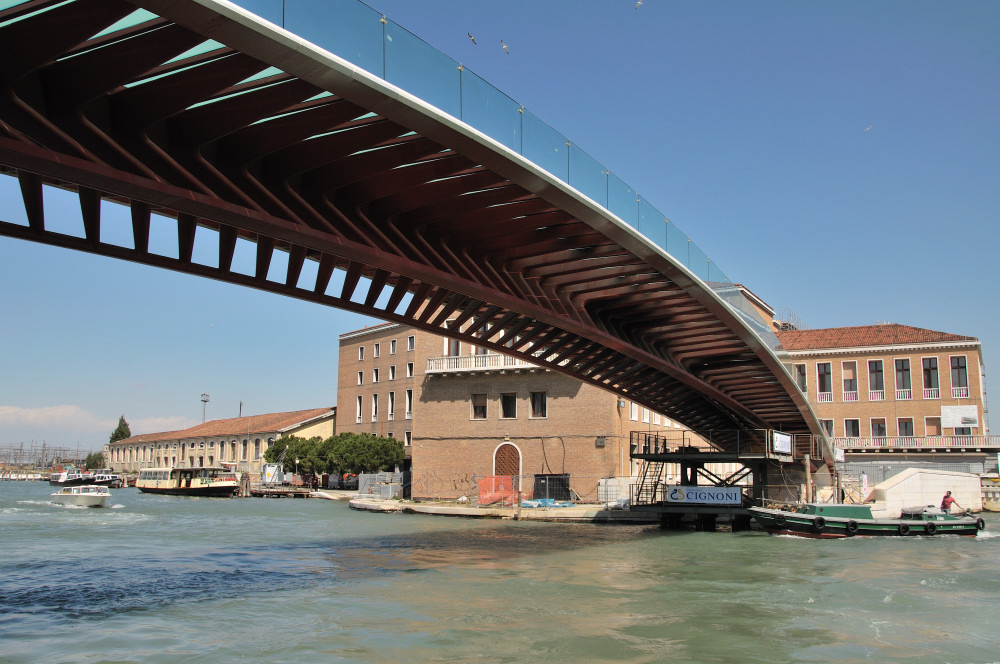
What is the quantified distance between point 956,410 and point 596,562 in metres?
28.9

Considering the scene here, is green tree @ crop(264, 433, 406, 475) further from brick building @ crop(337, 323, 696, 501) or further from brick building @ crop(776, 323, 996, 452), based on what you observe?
brick building @ crop(776, 323, 996, 452)

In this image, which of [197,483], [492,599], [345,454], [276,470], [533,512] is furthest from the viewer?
[276,470]

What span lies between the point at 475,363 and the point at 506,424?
3.22 meters

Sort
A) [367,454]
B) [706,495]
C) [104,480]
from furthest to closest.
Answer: [104,480]
[367,454]
[706,495]

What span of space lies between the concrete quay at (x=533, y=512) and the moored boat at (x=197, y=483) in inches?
710

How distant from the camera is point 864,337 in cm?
4262

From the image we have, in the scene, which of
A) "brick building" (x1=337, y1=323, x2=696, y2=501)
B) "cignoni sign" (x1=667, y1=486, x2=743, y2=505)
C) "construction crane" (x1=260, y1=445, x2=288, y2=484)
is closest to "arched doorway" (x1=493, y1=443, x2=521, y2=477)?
"brick building" (x1=337, y1=323, x2=696, y2=501)

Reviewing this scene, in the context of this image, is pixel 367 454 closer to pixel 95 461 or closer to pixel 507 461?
pixel 507 461

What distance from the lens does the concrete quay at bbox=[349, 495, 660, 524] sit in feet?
96.3

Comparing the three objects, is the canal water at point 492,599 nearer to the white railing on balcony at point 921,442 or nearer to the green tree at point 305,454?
the white railing on balcony at point 921,442

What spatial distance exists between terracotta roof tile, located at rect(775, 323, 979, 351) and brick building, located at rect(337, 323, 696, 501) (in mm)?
8316

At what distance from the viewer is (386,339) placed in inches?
1950

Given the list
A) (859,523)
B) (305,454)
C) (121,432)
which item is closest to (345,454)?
(305,454)

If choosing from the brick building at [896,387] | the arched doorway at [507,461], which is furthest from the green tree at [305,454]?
the brick building at [896,387]
